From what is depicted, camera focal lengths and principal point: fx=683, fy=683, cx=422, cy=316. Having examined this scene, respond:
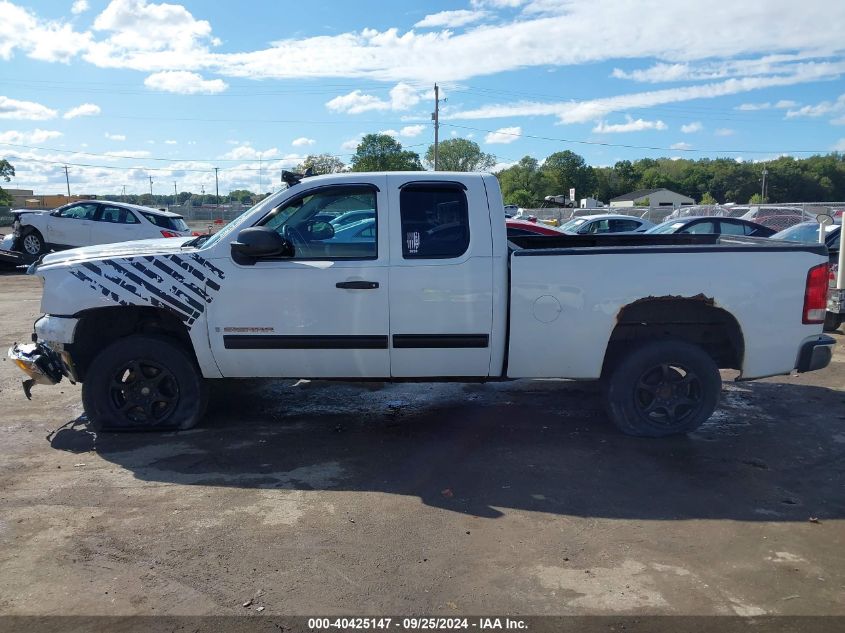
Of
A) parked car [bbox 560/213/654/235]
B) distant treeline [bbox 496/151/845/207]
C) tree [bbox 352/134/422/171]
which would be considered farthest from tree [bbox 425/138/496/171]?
parked car [bbox 560/213/654/235]

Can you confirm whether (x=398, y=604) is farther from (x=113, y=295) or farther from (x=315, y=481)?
(x=113, y=295)

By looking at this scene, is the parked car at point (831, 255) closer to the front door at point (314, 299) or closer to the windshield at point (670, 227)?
the windshield at point (670, 227)

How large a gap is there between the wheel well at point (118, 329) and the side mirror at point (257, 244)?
827 mm

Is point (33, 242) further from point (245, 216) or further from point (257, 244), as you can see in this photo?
point (257, 244)

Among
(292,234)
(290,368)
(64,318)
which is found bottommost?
(290,368)

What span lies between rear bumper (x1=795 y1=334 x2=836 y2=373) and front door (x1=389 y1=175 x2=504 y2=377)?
2422 mm

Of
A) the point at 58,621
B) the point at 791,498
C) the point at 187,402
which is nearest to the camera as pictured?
the point at 58,621

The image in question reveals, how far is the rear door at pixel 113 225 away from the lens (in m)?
18.1

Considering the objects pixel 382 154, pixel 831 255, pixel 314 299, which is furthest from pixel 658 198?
pixel 314 299

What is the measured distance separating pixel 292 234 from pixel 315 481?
1.86 meters

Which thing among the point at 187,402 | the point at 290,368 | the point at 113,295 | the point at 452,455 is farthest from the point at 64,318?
the point at 452,455

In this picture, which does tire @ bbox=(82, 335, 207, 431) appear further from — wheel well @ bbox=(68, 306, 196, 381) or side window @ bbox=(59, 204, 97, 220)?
side window @ bbox=(59, 204, 97, 220)

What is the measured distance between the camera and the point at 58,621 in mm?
3115

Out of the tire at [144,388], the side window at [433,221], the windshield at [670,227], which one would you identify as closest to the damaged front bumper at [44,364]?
the tire at [144,388]
